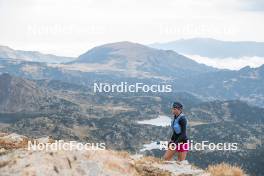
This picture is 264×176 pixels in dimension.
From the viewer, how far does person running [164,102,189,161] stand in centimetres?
2261

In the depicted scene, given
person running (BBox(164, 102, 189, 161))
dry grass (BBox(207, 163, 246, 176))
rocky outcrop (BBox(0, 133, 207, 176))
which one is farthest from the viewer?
person running (BBox(164, 102, 189, 161))

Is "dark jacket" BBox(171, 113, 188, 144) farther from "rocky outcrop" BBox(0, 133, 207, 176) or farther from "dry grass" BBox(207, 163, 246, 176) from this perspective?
"rocky outcrop" BBox(0, 133, 207, 176)

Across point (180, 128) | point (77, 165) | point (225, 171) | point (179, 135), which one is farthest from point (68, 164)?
point (179, 135)

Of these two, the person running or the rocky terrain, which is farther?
the person running

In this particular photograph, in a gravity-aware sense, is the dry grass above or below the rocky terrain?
below

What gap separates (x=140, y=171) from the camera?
57.0 feet

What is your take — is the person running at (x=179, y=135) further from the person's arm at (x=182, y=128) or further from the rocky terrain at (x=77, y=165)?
the rocky terrain at (x=77, y=165)

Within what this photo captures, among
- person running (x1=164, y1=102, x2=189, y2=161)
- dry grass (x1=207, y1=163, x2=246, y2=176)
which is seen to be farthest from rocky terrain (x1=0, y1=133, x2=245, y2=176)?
person running (x1=164, y1=102, x2=189, y2=161)

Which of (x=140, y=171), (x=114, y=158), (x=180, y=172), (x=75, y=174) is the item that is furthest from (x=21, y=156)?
(x=180, y=172)

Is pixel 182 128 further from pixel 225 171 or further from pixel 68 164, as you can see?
pixel 68 164

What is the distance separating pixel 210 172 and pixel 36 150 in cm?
725

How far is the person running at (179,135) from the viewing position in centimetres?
2261

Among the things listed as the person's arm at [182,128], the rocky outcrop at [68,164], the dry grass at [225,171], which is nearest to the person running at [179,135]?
the person's arm at [182,128]

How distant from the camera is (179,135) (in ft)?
74.7
